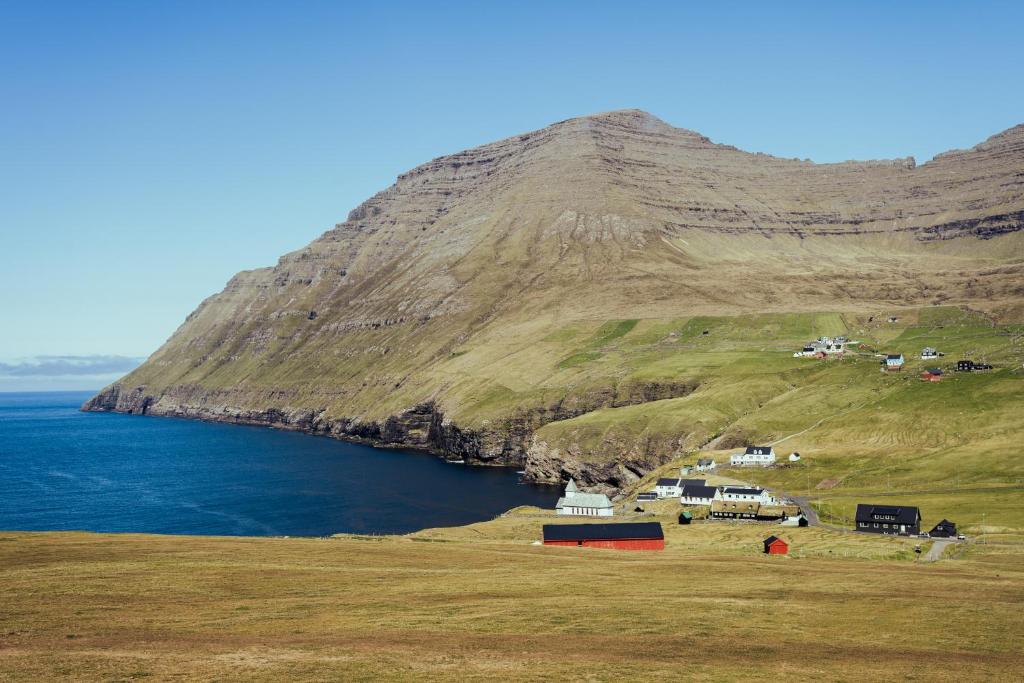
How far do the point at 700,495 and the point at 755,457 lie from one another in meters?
24.1

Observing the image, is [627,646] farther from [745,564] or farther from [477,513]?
[477,513]

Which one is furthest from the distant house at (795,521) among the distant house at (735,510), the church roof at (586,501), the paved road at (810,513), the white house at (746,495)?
the church roof at (586,501)

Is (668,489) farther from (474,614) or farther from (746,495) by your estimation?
(474,614)

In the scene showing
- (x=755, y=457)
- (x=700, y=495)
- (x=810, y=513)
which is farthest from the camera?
(x=755, y=457)

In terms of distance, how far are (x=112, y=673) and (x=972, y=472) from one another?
13613 centimetres

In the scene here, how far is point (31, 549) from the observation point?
72562 millimetres

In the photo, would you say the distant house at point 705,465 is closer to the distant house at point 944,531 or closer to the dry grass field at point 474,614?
the distant house at point 944,531

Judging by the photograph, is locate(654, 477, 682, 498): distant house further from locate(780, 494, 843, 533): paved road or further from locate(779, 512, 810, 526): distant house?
locate(779, 512, 810, 526): distant house

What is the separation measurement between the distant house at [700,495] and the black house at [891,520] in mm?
27214

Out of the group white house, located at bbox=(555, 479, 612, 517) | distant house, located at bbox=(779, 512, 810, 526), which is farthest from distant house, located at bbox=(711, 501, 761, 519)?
white house, located at bbox=(555, 479, 612, 517)

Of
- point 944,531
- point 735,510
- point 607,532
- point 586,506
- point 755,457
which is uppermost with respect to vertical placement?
point 755,457

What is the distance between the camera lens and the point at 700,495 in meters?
143

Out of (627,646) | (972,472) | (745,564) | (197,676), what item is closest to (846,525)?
(972,472)

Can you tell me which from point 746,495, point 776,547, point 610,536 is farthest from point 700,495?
point 776,547
